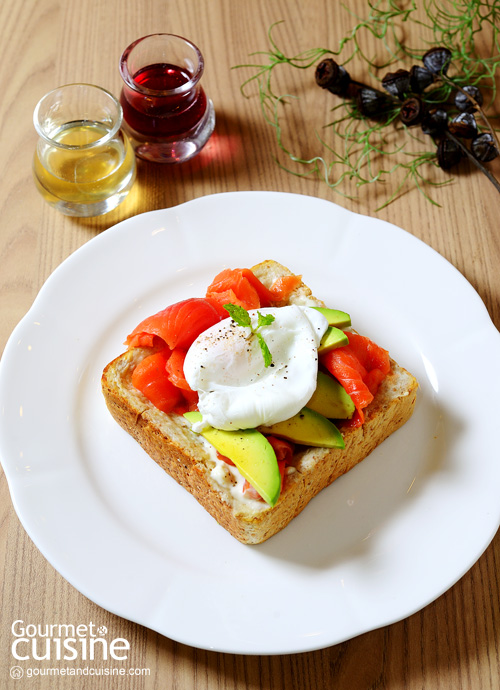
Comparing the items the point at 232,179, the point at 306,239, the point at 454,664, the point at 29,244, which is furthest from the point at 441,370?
the point at 29,244

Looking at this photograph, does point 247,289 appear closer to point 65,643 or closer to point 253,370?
point 253,370

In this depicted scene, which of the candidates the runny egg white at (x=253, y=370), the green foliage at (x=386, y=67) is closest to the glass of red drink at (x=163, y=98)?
the green foliage at (x=386, y=67)

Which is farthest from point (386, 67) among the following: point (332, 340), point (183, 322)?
point (183, 322)

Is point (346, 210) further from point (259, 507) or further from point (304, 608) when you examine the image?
point (304, 608)

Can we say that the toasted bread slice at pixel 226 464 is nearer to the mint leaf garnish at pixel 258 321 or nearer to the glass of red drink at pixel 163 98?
the mint leaf garnish at pixel 258 321

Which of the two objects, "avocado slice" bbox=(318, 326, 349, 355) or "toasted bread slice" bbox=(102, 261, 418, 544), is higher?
"avocado slice" bbox=(318, 326, 349, 355)

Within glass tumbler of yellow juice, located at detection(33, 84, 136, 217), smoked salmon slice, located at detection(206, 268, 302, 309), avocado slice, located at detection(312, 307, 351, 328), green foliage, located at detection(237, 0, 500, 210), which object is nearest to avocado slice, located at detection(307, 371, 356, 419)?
avocado slice, located at detection(312, 307, 351, 328)

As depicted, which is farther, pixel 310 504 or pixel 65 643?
pixel 310 504

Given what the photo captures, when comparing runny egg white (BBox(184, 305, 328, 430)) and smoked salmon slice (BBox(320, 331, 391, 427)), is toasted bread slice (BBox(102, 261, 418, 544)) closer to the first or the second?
smoked salmon slice (BBox(320, 331, 391, 427))
